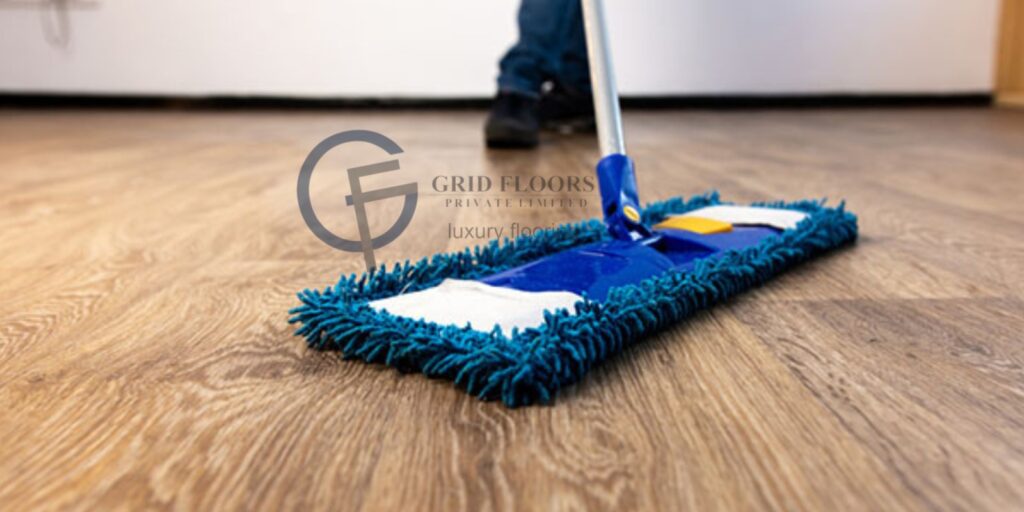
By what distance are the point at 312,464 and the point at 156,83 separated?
350 cm

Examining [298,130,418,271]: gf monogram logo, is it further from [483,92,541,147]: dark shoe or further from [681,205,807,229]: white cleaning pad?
[483,92,541,147]: dark shoe

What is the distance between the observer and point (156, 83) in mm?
3459

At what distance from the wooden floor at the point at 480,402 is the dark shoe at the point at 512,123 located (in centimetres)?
76

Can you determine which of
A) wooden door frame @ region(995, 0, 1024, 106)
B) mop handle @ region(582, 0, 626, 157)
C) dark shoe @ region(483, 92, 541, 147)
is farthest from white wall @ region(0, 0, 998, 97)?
mop handle @ region(582, 0, 626, 157)

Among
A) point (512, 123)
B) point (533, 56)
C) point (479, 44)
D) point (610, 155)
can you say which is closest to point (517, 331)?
point (610, 155)

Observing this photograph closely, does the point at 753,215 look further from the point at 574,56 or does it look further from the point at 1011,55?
the point at 1011,55

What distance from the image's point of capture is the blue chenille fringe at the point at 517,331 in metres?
0.42

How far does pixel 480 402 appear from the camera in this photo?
0.41m

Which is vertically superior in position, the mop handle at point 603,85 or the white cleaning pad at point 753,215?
the mop handle at point 603,85

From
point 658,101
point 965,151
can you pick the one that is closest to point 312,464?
point 965,151

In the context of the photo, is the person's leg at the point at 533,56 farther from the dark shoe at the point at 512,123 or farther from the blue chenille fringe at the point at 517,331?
the blue chenille fringe at the point at 517,331

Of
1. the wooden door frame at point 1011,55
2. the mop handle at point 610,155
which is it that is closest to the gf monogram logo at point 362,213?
the mop handle at point 610,155

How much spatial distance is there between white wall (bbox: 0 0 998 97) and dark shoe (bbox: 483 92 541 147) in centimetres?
153

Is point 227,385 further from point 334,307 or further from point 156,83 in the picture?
point 156,83
